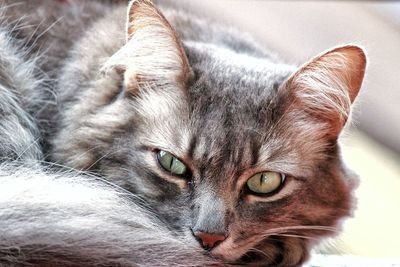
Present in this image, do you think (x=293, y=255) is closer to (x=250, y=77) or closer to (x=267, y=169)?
(x=267, y=169)

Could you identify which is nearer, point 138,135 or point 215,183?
point 215,183

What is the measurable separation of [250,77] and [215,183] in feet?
1.05

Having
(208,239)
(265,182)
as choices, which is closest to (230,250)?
(208,239)

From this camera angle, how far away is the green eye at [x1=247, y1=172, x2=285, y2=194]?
1.60 m

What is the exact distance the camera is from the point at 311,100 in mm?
1673

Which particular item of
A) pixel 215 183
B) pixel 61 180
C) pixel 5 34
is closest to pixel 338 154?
pixel 215 183

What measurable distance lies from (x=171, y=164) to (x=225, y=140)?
0.15 m

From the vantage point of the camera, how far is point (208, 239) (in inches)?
58.4

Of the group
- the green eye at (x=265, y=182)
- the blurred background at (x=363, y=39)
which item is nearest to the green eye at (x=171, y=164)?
the green eye at (x=265, y=182)

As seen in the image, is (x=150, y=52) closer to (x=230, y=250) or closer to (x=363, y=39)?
(x=230, y=250)

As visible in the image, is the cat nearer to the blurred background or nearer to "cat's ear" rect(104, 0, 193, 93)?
"cat's ear" rect(104, 0, 193, 93)

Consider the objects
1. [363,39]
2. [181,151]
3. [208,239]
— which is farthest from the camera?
[363,39]

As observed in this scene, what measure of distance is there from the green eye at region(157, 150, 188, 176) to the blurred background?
1495 mm

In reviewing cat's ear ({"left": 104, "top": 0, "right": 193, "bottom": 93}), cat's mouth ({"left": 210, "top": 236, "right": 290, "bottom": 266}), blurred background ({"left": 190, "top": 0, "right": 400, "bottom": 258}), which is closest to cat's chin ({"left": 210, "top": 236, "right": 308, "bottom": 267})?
cat's mouth ({"left": 210, "top": 236, "right": 290, "bottom": 266})
